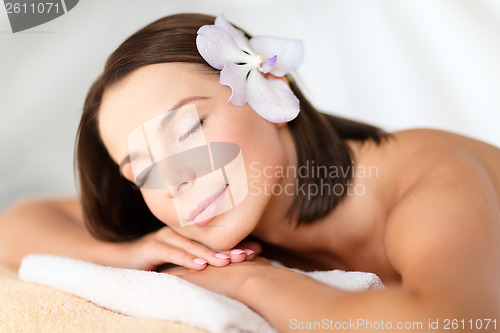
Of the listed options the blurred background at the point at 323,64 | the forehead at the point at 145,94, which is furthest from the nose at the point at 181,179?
the blurred background at the point at 323,64

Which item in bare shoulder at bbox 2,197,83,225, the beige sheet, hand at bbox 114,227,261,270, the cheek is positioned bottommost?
bare shoulder at bbox 2,197,83,225

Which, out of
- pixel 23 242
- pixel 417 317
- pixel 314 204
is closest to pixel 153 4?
pixel 23 242

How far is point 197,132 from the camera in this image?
1077 mm

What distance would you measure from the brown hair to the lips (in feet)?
0.79

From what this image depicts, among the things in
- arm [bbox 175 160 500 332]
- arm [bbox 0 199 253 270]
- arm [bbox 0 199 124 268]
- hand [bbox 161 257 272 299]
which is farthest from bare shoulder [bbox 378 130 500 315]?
arm [bbox 0 199 124 268]

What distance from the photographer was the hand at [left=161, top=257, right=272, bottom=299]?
3.24ft

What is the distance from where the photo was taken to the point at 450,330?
27.4 inches

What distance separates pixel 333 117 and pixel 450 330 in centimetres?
82

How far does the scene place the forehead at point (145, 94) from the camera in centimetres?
110

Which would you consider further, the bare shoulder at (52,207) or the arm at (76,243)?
the bare shoulder at (52,207)

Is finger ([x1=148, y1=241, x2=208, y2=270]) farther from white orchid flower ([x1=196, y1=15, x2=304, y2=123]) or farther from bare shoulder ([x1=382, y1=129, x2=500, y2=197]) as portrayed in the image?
bare shoulder ([x1=382, y1=129, x2=500, y2=197])

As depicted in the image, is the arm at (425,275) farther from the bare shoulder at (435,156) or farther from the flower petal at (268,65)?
the flower petal at (268,65)

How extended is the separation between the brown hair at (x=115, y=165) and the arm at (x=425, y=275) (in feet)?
0.95

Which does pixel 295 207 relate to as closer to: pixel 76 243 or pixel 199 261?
pixel 199 261
